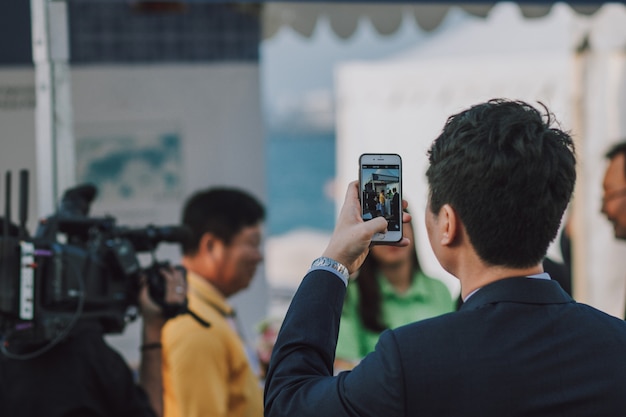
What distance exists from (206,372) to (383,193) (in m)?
1.38

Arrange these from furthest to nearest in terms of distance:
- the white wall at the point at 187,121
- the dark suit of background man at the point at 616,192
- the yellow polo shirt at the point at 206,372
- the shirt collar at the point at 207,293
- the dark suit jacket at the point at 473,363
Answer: the white wall at the point at 187,121, the dark suit of background man at the point at 616,192, the shirt collar at the point at 207,293, the yellow polo shirt at the point at 206,372, the dark suit jacket at the point at 473,363

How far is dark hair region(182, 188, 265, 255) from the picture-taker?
Answer: 3258mm

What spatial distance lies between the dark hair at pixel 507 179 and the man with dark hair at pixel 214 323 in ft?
5.04

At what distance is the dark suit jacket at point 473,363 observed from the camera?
1284mm

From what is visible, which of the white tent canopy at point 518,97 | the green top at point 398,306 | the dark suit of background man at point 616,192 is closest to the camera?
the green top at point 398,306

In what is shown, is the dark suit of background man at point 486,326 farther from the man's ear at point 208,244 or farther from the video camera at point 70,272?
the man's ear at point 208,244

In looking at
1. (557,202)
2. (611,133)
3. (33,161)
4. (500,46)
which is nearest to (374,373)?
(557,202)

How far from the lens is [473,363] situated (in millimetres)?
1291

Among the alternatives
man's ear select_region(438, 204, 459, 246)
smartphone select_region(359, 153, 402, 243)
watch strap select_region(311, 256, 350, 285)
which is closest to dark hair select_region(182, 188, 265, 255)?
smartphone select_region(359, 153, 402, 243)

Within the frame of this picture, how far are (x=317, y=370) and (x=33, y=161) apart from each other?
2903mm

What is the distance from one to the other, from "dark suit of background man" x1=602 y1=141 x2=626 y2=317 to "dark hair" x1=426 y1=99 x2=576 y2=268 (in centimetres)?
252

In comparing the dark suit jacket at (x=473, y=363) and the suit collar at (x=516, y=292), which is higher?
the suit collar at (x=516, y=292)

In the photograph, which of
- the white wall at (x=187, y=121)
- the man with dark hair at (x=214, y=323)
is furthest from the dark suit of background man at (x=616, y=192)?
the white wall at (x=187, y=121)

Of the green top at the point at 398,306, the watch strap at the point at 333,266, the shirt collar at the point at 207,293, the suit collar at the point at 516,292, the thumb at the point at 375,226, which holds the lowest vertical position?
the green top at the point at 398,306
